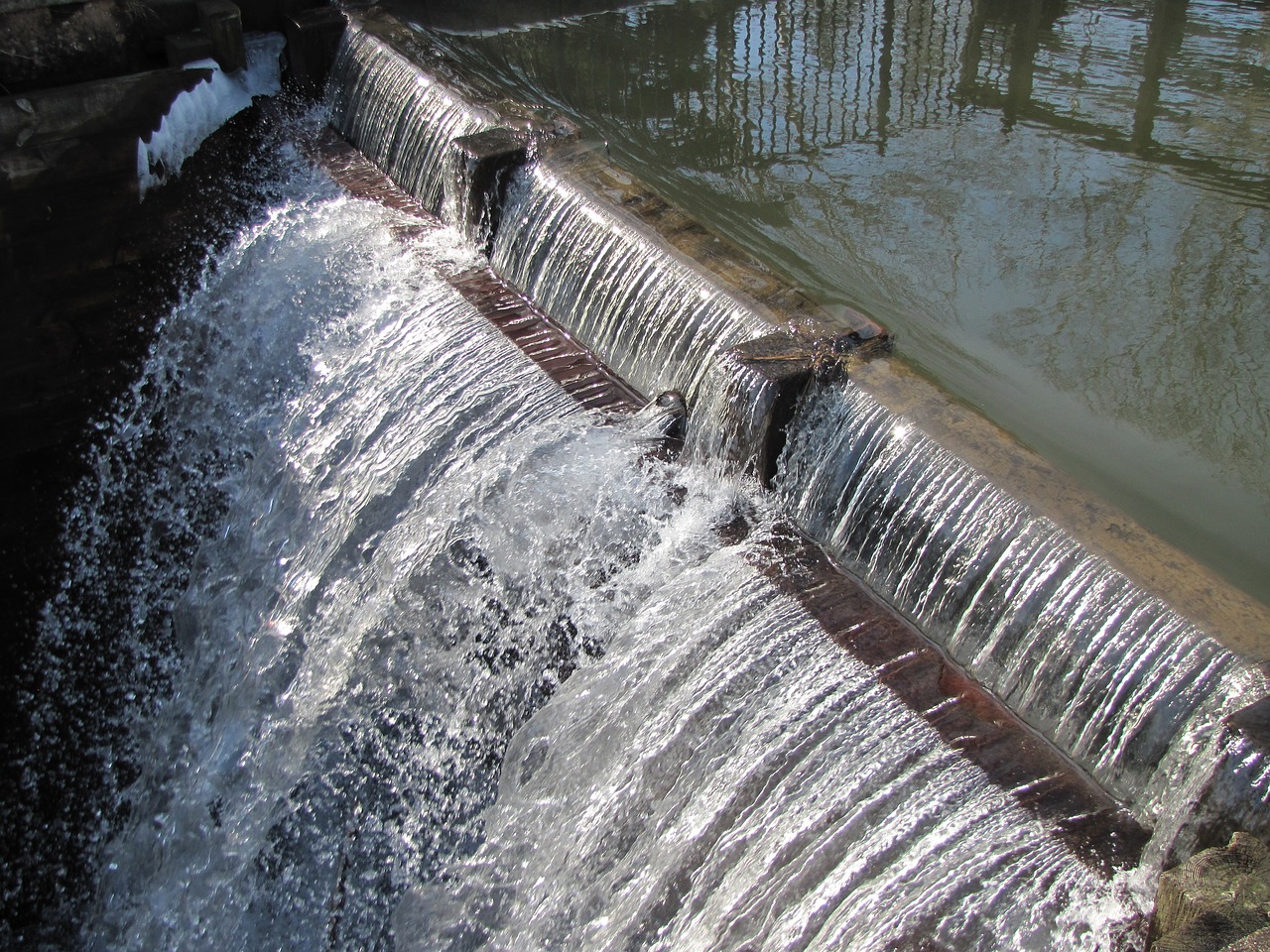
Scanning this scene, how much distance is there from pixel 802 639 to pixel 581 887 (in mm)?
1291

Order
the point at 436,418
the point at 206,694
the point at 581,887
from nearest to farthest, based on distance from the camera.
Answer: the point at 581,887, the point at 206,694, the point at 436,418

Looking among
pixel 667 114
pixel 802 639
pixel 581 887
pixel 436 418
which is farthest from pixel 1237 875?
pixel 667 114

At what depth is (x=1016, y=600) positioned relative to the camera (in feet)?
13.0

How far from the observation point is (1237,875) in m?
2.96

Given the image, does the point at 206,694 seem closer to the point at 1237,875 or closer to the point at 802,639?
the point at 802,639

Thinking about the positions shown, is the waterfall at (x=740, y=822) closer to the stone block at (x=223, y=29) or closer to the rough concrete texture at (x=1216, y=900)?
the rough concrete texture at (x=1216, y=900)

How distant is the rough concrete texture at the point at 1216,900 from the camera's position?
2.83 m

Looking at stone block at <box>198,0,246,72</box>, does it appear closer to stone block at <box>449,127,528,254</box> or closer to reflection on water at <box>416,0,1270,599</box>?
reflection on water at <box>416,0,1270,599</box>

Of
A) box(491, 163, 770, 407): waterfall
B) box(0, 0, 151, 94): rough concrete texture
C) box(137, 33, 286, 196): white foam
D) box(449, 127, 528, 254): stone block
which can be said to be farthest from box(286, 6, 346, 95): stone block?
box(491, 163, 770, 407): waterfall

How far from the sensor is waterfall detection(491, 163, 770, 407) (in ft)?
17.7

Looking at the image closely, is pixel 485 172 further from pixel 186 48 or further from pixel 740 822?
pixel 740 822

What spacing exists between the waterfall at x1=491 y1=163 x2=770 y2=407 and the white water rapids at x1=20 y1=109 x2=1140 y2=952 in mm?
458

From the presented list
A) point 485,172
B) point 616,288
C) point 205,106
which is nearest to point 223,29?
point 205,106

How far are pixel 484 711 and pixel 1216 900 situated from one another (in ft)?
9.00
